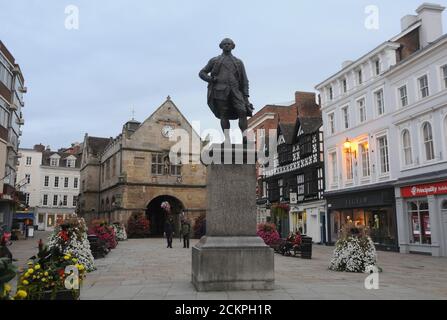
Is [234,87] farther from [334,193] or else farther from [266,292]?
[334,193]

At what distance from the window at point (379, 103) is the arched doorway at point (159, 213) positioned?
22375mm

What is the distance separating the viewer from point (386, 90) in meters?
26.1

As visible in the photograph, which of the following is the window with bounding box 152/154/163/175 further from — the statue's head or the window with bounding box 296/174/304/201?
the statue's head

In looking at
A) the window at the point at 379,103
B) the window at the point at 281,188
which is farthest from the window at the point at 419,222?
the window at the point at 281,188

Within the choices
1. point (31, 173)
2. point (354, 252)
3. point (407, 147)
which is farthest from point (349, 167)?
point (31, 173)

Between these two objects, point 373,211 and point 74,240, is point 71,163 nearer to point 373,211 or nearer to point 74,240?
point 373,211

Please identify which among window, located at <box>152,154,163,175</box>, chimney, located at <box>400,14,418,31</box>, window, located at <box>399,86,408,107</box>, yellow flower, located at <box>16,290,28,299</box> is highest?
chimney, located at <box>400,14,418,31</box>

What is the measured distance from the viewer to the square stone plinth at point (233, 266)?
779cm

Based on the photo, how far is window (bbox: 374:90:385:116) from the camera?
1049 inches

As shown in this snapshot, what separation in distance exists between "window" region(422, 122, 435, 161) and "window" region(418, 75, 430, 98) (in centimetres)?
171

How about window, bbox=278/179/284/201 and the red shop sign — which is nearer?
the red shop sign

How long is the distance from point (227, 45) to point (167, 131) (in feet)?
109

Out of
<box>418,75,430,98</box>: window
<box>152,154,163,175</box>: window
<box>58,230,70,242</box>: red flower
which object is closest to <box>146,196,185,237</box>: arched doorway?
<box>152,154,163,175</box>: window
